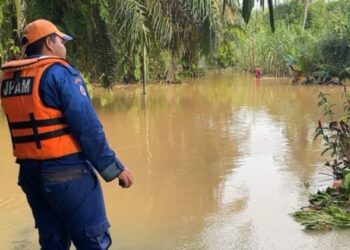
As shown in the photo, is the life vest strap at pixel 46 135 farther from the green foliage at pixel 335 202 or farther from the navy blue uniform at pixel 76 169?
the green foliage at pixel 335 202

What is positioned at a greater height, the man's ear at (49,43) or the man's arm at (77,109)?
the man's ear at (49,43)

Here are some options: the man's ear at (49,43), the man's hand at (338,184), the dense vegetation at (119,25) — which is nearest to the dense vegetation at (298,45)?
the dense vegetation at (119,25)

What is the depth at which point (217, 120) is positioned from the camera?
13.9 meters

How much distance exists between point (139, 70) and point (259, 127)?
10.5 meters

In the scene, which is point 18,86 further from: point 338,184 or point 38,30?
point 338,184

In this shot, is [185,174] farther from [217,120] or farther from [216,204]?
[217,120]

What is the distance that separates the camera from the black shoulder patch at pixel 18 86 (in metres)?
2.55

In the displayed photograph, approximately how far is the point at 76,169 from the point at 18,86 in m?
0.45

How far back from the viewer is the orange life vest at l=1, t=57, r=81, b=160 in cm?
252

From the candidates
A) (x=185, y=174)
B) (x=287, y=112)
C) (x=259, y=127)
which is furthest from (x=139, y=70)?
(x=185, y=174)

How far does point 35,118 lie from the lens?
8.29 feet

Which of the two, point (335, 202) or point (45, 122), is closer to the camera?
point (45, 122)

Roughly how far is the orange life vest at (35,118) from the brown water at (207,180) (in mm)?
2696

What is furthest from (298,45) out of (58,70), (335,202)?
(58,70)
